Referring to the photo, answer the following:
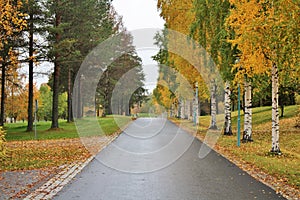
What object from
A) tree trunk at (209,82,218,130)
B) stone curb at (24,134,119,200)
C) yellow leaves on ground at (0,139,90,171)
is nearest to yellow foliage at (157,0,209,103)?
tree trunk at (209,82,218,130)

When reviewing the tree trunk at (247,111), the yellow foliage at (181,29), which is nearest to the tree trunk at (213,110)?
the yellow foliage at (181,29)

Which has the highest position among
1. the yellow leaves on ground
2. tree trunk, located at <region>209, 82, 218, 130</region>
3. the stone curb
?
tree trunk, located at <region>209, 82, 218, 130</region>

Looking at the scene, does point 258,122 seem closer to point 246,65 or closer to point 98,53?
point 98,53

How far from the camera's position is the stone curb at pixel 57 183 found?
26.2ft

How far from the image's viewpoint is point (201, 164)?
40.9 feet

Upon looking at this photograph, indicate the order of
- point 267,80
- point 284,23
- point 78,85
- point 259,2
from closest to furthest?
point 284,23 < point 259,2 < point 267,80 < point 78,85

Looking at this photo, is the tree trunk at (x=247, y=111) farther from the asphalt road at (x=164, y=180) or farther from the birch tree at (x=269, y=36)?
the asphalt road at (x=164, y=180)

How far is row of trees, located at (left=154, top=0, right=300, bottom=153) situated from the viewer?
10.2m

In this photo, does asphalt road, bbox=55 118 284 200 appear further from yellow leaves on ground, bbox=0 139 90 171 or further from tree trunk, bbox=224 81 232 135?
tree trunk, bbox=224 81 232 135

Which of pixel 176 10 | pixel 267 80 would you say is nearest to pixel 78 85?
pixel 176 10

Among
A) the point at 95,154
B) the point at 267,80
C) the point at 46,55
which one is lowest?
the point at 95,154

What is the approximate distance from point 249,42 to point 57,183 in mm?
7928

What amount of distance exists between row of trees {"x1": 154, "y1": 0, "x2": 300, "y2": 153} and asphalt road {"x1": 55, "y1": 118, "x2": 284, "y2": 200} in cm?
315

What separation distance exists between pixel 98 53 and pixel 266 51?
26.2m
